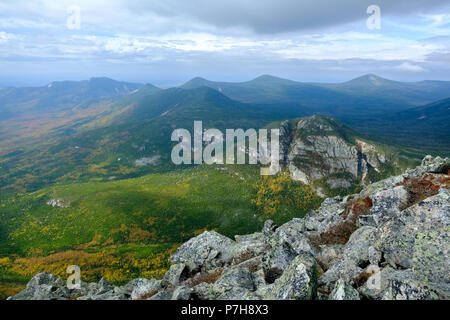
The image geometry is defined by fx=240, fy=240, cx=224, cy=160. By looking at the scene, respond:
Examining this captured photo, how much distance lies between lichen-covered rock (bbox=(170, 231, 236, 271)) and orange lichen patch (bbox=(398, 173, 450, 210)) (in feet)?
101

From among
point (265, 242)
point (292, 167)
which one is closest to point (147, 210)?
point (292, 167)

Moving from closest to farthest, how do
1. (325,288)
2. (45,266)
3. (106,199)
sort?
1. (325,288)
2. (45,266)
3. (106,199)

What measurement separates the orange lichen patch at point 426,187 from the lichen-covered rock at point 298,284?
2716cm

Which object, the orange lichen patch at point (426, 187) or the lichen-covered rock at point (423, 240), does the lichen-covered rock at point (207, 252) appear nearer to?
the lichen-covered rock at point (423, 240)

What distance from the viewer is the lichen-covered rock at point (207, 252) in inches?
1655

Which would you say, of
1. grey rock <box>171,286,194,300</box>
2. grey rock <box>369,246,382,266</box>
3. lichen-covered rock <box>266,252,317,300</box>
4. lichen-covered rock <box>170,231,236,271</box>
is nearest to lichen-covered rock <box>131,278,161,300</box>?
lichen-covered rock <box>170,231,236,271</box>

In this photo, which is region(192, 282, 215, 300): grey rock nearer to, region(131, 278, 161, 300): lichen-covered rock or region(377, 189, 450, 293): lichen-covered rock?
region(131, 278, 161, 300): lichen-covered rock

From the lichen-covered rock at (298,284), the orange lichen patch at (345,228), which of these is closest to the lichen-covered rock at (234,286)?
the lichen-covered rock at (298,284)

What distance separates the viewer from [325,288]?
70.8 ft

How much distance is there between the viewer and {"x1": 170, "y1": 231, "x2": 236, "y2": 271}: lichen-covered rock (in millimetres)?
42031

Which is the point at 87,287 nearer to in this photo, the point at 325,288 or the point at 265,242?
the point at 265,242

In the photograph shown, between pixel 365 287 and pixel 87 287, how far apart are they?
4923cm

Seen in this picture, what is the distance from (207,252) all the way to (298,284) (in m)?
29.3

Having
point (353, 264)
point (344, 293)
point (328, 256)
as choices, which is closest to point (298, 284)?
point (344, 293)
